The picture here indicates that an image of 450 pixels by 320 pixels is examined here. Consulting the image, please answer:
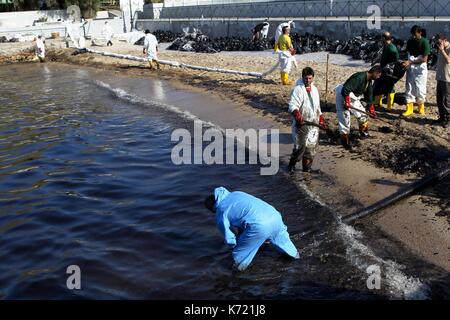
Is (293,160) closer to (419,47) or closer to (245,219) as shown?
(245,219)

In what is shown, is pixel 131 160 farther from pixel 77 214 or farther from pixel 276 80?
pixel 276 80

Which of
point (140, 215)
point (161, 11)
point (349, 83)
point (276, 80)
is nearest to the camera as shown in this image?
point (140, 215)

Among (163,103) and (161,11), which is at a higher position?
(161,11)

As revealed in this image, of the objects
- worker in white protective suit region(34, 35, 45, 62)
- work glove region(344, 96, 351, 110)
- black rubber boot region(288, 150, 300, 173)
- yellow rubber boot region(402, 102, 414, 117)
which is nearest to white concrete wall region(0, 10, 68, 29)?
worker in white protective suit region(34, 35, 45, 62)

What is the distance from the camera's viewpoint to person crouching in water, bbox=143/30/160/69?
74.7ft

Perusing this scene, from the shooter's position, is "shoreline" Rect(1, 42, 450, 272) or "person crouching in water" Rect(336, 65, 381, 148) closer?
"shoreline" Rect(1, 42, 450, 272)

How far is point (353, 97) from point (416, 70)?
2412 mm

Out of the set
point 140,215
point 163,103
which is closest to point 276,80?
point 163,103

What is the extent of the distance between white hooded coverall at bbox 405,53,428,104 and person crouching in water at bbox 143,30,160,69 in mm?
13523

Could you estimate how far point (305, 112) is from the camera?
30.5 ft

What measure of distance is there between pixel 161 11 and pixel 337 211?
122 ft

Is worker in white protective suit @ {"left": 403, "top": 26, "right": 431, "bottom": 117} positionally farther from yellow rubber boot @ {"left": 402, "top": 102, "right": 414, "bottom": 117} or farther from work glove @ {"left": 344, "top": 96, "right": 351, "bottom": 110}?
work glove @ {"left": 344, "top": 96, "right": 351, "bottom": 110}
